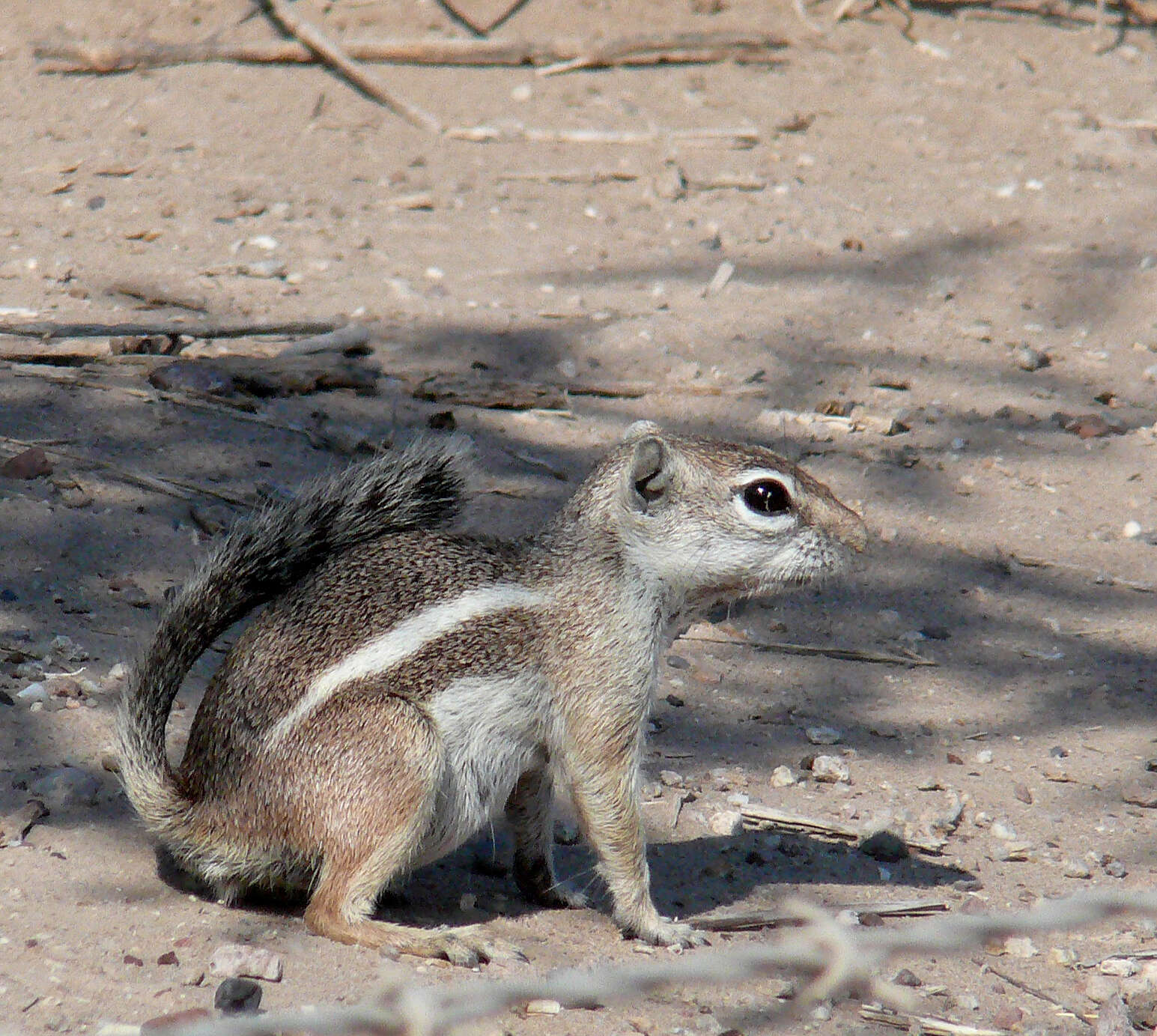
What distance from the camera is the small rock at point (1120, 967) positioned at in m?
2.90

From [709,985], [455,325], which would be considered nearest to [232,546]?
[709,985]

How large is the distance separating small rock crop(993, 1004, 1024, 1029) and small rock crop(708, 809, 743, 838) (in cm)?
85

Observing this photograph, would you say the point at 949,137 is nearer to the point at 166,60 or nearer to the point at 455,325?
the point at 455,325

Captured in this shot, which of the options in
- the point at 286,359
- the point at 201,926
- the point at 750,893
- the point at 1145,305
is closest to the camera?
the point at 201,926

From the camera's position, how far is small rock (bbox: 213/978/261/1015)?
7.91ft

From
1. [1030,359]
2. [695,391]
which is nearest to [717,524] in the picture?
[695,391]

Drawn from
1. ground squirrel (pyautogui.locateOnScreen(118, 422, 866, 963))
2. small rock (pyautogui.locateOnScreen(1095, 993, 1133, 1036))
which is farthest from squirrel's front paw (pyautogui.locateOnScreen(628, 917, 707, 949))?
small rock (pyautogui.locateOnScreen(1095, 993, 1133, 1036))

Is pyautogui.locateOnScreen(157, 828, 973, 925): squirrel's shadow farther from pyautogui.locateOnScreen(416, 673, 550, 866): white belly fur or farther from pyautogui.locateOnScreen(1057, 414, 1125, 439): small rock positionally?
pyautogui.locateOnScreen(1057, 414, 1125, 439): small rock

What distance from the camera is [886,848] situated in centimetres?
337

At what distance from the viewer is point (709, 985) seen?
2.80 m

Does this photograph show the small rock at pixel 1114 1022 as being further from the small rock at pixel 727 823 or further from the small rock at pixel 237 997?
the small rock at pixel 237 997

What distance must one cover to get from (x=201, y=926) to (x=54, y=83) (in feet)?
17.2

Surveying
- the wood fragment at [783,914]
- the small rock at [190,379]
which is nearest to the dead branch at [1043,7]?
the small rock at [190,379]

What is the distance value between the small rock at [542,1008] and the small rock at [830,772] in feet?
4.11
